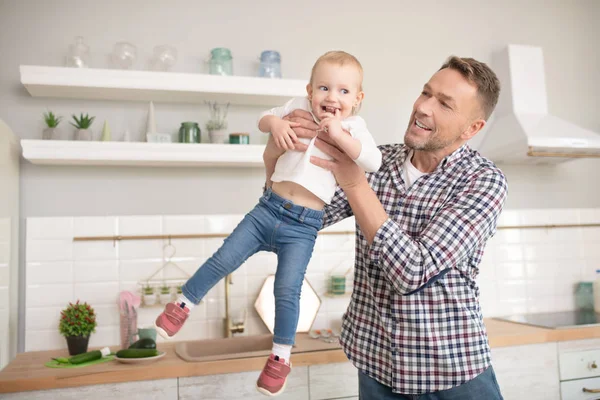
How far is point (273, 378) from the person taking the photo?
1.35 meters

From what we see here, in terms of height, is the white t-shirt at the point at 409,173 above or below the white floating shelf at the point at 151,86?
below

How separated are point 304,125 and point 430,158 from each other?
0.35m

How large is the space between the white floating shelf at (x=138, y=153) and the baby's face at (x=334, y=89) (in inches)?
48.8

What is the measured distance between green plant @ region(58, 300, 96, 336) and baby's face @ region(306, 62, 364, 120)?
5.28ft

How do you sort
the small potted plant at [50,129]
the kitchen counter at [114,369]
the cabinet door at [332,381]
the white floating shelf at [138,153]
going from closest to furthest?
the kitchen counter at [114,369]
the cabinet door at [332,381]
the white floating shelf at [138,153]
the small potted plant at [50,129]

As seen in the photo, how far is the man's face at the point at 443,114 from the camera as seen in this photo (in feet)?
4.64

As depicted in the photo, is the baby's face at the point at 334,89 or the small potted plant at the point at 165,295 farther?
the small potted plant at the point at 165,295

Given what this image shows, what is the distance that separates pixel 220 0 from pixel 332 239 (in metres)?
1.46

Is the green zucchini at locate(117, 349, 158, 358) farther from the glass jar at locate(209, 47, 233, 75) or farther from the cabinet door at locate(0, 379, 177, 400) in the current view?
the glass jar at locate(209, 47, 233, 75)

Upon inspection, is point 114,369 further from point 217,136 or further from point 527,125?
point 527,125

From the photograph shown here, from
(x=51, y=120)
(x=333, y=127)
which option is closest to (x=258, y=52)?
(x=51, y=120)

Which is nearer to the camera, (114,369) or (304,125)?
(304,125)

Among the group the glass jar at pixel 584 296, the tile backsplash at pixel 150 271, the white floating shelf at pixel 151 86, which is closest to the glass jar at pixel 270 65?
the white floating shelf at pixel 151 86

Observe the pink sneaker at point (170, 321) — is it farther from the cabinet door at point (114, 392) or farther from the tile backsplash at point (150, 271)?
the tile backsplash at point (150, 271)
